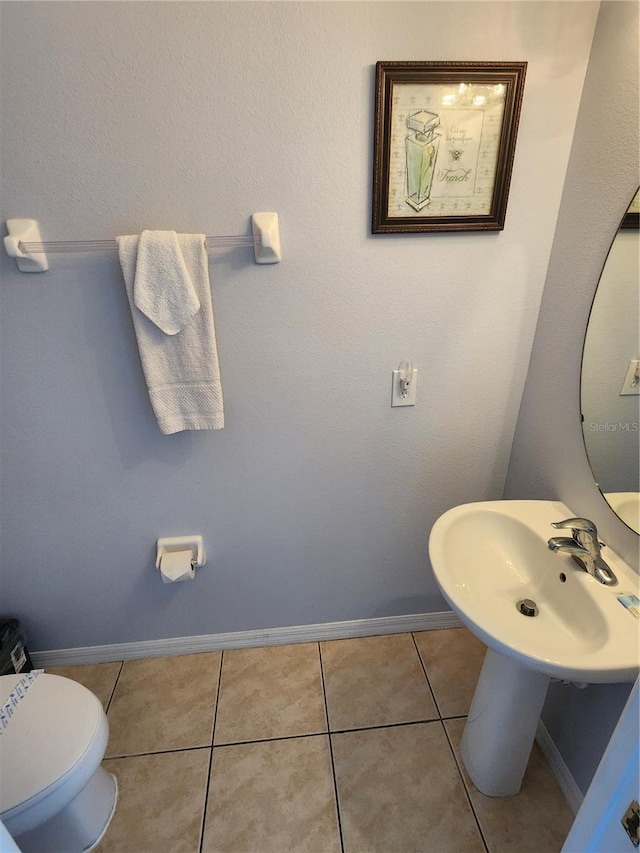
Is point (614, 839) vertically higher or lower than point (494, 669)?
higher

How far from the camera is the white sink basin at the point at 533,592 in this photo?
0.80 m

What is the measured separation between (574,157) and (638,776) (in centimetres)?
128

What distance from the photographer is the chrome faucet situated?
97 centimetres

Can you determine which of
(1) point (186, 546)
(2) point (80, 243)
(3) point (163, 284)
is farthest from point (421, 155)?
(1) point (186, 546)

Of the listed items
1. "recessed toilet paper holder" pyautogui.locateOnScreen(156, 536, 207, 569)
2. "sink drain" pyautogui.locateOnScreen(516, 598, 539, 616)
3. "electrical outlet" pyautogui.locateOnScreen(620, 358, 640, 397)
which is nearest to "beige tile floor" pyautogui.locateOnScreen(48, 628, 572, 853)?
"recessed toilet paper holder" pyautogui.locateOnScreen(156, 536, 207, 569)

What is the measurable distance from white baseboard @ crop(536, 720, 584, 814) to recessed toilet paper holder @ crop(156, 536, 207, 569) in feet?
4.07

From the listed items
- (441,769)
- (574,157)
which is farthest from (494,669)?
(574,157)

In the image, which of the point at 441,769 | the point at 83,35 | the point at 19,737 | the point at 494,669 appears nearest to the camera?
the point at 83,35

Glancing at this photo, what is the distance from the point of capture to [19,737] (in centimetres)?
101

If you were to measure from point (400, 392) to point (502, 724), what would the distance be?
0.96 metres

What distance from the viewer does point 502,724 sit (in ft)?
3.72

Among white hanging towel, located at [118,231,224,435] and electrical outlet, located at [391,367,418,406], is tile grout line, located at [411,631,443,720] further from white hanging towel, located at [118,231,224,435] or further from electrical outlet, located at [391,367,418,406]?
white hanging towel, located at [118,231,224,435]

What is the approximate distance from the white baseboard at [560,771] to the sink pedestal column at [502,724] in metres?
0.14

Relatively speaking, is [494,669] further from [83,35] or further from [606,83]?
[83,35]
